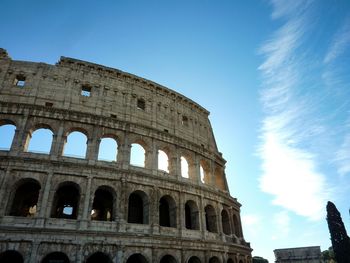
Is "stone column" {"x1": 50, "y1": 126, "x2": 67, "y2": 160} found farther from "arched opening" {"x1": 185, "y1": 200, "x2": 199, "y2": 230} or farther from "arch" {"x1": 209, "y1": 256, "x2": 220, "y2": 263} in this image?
"arch" {"x1": 209, "y1": 256, "x2": 220, "y2": 263}

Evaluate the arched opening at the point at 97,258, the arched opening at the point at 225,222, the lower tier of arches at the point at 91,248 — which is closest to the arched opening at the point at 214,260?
the lower tier of arches at the point at 91,248

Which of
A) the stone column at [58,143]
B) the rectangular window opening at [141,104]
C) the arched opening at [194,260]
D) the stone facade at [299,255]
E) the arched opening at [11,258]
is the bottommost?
the arched opening at [194,260]

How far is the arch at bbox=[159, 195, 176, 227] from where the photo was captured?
19.2 m

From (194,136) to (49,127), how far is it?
12.6m

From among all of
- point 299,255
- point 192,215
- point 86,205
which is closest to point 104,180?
point 86,205

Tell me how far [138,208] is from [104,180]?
364 centimetres

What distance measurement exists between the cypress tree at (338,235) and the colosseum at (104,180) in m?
16.8

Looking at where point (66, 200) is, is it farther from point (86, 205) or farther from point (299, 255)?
point (299, 255)

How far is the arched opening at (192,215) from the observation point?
790 inches

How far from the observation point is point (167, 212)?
20.3 metres

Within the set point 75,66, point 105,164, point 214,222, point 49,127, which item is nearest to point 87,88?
point 75,66

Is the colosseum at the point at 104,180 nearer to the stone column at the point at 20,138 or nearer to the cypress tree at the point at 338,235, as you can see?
the stone column at the point at 20,138

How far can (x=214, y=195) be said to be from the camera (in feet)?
72.8

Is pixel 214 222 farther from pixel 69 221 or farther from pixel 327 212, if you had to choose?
pixel 327 212
